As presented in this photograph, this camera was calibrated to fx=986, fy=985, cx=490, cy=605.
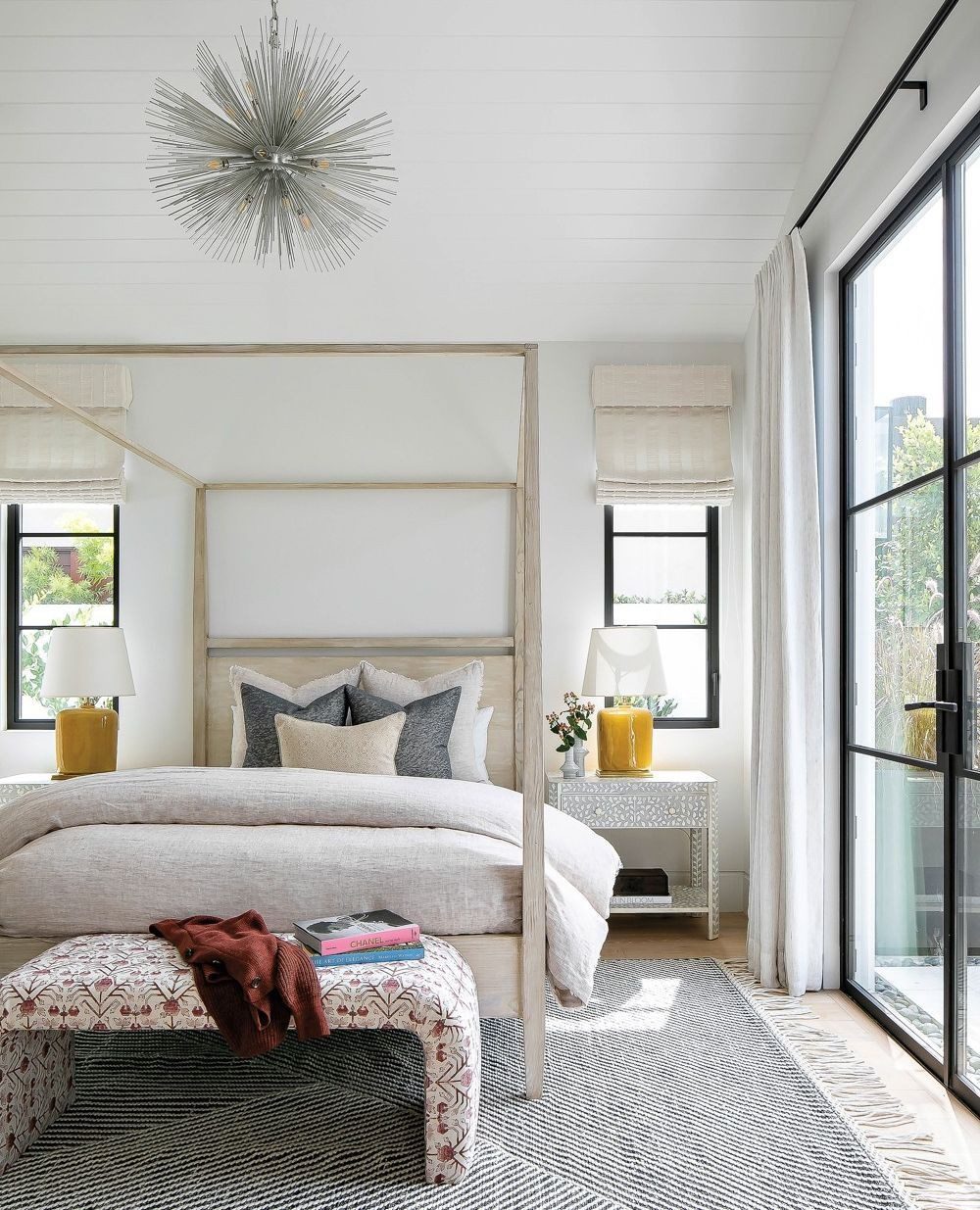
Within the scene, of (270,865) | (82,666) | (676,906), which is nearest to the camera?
(270,865)

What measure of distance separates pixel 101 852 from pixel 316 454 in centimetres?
234

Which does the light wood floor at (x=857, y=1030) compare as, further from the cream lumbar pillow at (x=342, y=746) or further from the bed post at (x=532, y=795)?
the cream lumbar pillow at (x=342, y=746)

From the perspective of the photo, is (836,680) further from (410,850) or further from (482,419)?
(482,419)

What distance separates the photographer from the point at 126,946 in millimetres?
2342

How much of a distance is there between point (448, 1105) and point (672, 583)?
281 centimetres

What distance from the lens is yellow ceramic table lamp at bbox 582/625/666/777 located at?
4086 mm

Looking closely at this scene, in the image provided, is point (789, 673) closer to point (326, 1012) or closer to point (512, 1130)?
point (512, 1130)

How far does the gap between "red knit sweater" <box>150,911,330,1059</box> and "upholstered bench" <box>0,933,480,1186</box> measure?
0.12ft

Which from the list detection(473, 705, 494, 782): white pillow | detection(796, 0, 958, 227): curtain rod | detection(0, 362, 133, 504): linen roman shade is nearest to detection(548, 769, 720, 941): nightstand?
detection(473, 705, 494, 782): white pillow

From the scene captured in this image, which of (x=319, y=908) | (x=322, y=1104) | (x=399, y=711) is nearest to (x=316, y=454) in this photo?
(x=399, y=711)

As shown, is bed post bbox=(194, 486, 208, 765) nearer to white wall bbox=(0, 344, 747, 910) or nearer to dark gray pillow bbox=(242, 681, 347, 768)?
white wall bbox=(0, 344, 747, 910)

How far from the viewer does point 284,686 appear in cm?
422

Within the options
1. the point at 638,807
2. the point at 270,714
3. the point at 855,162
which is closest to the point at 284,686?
the point at 270,714

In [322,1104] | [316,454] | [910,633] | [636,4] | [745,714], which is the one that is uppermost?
[636,4]
